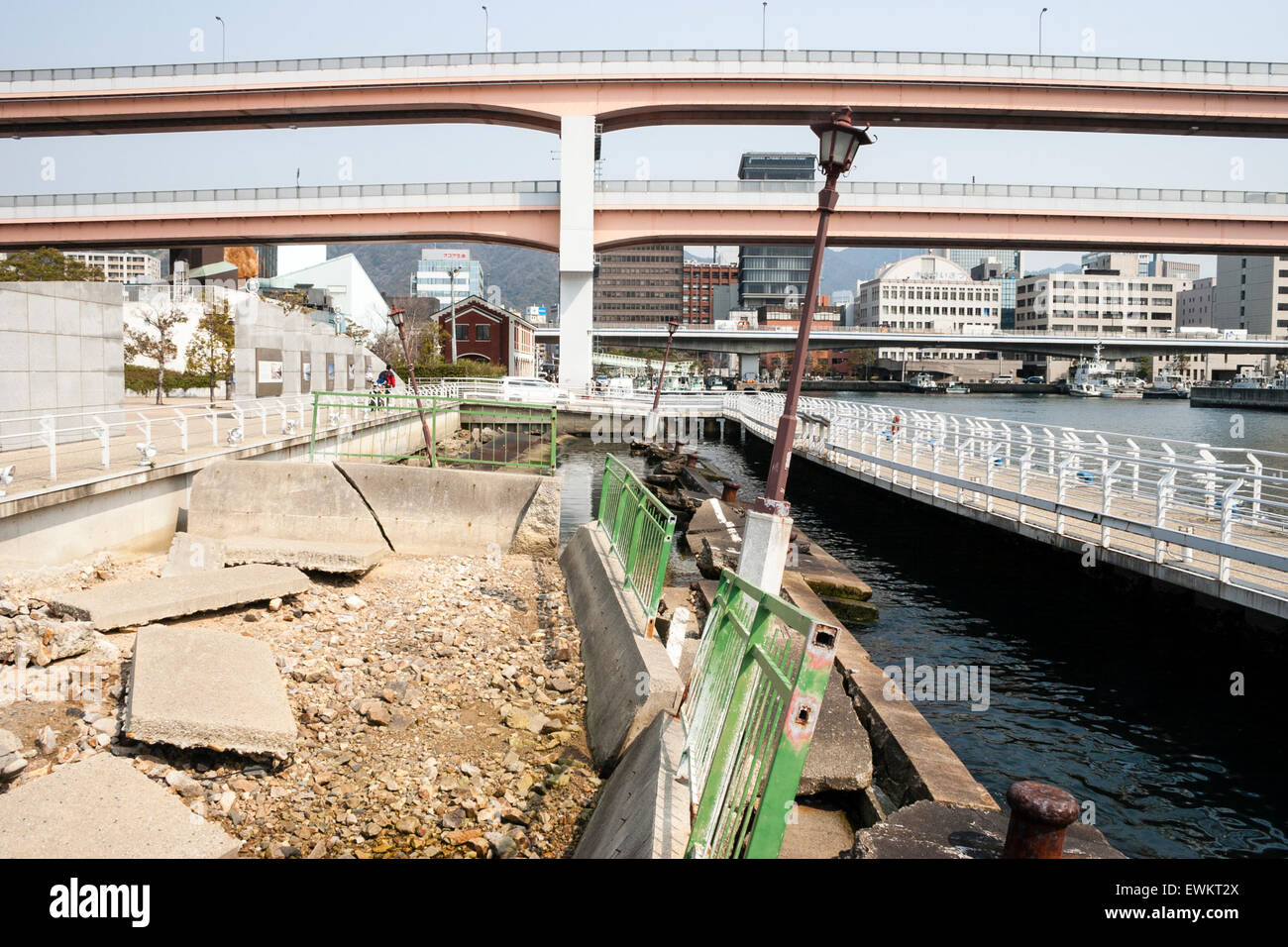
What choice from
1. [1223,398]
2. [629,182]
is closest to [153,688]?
[629,182]

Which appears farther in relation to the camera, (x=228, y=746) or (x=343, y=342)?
(x=343, y=342)

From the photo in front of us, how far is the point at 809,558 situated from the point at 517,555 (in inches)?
182

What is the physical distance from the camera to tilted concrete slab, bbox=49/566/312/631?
8.35 meters

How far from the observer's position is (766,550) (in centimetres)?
784

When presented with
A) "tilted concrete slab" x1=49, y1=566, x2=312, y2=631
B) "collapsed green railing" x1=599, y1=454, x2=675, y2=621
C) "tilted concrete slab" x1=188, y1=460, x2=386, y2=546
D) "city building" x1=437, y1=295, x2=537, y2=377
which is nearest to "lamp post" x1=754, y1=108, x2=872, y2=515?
"collapsed green railing" x1=599, y1=454, x2=675, y2=621

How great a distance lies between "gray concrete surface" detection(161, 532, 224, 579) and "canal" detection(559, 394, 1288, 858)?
7.32 meters

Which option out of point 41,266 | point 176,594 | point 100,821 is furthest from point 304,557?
point 41,266

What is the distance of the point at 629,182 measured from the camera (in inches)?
1781

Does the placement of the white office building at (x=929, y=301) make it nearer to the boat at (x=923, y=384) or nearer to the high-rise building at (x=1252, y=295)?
the boat at (x=923, y=384)

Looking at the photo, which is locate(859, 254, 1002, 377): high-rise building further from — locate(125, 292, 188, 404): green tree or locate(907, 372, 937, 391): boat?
locate(125, 292, 188, 404): green tree

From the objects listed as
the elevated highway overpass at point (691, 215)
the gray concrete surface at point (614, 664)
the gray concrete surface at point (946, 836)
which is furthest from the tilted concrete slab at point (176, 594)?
the elevated highway overpass at point (691, 215)

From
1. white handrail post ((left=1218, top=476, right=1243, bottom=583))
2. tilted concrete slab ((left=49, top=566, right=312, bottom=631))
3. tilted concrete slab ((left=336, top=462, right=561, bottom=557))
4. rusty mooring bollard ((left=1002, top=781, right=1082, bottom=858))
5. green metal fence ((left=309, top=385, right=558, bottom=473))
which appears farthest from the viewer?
green metal fence ((left=309, top=385, right=558, bottom=473))

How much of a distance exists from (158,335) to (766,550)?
182 feet

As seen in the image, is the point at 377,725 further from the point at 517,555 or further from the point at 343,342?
the point at 343,342
